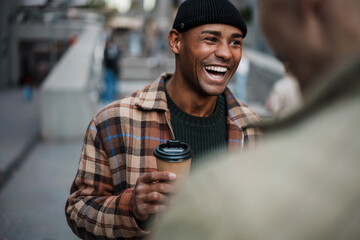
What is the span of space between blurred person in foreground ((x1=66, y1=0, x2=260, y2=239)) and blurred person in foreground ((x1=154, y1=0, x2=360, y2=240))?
4.42 feet

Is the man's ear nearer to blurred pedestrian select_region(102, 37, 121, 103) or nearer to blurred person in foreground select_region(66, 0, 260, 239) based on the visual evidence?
blurred person in foreground select_region(66, 0, 260, 239)

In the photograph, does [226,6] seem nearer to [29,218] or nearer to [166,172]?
[166,172]

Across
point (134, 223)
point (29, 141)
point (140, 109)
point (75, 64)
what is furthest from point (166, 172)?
point (75, 64)

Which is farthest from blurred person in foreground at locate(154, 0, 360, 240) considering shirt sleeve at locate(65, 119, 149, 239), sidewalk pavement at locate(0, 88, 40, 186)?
sidewalk pavement at locate(0, 88, 40, 186)

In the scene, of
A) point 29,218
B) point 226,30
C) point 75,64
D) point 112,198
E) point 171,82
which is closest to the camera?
point 112,198

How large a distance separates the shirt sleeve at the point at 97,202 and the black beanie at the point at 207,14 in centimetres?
86

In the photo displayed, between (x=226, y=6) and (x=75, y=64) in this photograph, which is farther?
(x=75, y=64)

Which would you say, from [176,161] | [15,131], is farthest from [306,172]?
[15,131]

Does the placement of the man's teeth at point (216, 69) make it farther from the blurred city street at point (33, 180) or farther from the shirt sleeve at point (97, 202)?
the blurred city street at point (33, 180)

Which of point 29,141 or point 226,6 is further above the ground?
point 226,6

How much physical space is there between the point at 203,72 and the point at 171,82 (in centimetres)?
29

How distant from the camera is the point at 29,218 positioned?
4910mm

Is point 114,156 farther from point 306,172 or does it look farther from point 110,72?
point 110,72

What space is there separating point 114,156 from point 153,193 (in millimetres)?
698
